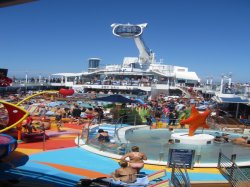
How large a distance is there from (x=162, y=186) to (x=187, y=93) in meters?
33.9

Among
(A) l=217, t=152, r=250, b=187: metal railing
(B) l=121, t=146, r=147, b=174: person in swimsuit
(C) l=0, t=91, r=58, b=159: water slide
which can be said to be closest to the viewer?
(A) l=217, t=152, r=250, b=187: metal railing

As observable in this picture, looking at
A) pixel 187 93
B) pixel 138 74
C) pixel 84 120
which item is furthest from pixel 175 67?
pixel 84 120

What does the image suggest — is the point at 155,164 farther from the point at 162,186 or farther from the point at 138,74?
the point at 138,74

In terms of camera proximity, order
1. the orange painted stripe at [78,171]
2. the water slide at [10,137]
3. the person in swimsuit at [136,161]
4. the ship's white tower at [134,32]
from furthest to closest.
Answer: the ship's white tower at [134,32] → the water slide at [10,137] → the orange painted stripe at [78,171] → the person in swimsuit at [136,161]

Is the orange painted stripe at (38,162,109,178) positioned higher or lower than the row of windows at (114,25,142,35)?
lower

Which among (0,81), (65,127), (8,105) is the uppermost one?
(0,81)

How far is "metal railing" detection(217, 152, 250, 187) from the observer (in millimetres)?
7896

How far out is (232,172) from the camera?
8.20m

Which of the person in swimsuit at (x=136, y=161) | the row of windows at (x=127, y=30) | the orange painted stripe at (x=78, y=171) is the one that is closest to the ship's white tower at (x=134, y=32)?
the row of windows at (x=127, y=30)

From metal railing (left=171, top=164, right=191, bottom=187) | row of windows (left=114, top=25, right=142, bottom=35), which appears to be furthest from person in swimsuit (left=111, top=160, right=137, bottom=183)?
row of windows (left=114, top=25, right=142, bottom=35)

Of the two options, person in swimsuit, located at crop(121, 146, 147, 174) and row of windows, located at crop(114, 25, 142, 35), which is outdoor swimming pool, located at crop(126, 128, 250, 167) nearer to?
person in swimsuit, located at crop(121, 146, 147, 174)

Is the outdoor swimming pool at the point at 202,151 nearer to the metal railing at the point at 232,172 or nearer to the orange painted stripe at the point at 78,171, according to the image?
the metal railing at the point at 232,172

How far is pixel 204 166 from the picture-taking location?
951cm

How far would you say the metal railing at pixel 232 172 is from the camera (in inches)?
311
